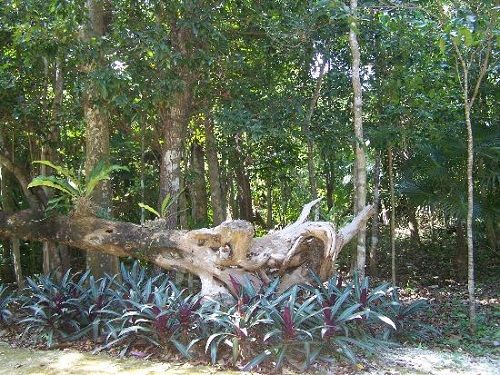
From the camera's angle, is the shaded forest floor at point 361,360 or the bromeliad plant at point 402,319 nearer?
the shaded forest floor at point 361,360

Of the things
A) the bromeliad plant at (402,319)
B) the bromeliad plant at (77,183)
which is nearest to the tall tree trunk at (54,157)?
the bromeliad plant at (77,183)

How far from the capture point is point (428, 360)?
16.6ft

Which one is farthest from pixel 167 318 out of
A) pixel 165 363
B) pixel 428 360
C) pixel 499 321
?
pixel 499 321

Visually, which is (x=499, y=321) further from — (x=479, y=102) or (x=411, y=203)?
(x=479, y=102)

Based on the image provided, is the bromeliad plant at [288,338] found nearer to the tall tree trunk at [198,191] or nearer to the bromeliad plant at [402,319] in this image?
the bromeliad plant at [402,319]

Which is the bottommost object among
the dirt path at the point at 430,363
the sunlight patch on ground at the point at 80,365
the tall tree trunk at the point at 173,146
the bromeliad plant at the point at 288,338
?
the dirt path at the point at 430,363

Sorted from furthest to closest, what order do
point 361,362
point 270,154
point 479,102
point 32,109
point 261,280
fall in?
1. point 270,154
2. point 479,102
3. point 32,109
4. point 261,280
5. point 361,362

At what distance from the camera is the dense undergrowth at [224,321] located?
4.82 m

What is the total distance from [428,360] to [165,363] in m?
2.54

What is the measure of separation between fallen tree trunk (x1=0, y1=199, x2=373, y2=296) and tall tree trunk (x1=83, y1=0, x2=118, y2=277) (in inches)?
18.2

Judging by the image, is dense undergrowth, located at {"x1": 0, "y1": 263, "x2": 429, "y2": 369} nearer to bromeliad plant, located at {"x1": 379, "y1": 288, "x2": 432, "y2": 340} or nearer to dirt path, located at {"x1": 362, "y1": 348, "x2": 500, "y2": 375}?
bromeliad plant, located at {"x1": 379, "y1": 288, "x2": 432, "y2": 340}

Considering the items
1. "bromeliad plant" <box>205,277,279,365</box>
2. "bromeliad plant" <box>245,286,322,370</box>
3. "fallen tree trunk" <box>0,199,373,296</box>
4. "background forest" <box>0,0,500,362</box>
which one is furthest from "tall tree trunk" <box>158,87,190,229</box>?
"bromeliad plant" <box>245,286,322,370</box>

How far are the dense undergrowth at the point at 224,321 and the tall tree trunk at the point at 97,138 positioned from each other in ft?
3.26

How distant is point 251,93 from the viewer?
25.3 ft
